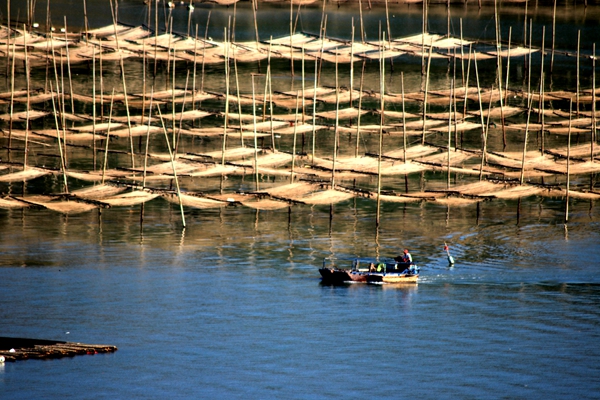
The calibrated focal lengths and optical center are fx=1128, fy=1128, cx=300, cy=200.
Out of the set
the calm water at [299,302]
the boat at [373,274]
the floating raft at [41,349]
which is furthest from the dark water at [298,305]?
the boat at [373,274]

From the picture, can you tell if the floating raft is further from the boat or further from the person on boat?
the person on boat

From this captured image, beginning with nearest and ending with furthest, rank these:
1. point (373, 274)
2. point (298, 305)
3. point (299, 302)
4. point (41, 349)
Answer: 1. point (41, 349)
2. point (298, 305)
3. point (299, 302)
4. point (373, 274)

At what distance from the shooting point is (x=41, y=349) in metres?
28.3

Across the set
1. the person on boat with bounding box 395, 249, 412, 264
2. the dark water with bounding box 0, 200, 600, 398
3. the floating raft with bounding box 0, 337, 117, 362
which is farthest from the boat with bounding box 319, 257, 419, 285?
the floating raft with bounding box 0, 337, 117, 362

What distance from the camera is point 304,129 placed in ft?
160

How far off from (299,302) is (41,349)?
8346 millimetres

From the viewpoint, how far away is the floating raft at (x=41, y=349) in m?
28.0

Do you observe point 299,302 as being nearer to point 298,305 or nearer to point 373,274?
point 298,305

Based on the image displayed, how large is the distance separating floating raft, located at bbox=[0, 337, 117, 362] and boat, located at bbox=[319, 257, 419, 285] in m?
8.31

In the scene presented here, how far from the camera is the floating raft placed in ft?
91.9

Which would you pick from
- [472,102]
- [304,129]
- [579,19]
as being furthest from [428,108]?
[579,19]

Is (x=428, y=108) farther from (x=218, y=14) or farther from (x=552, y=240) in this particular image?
(x=218, y=14)

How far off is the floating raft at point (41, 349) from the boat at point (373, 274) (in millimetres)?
8311

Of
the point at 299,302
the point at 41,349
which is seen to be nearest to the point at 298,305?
the point at 299,302
